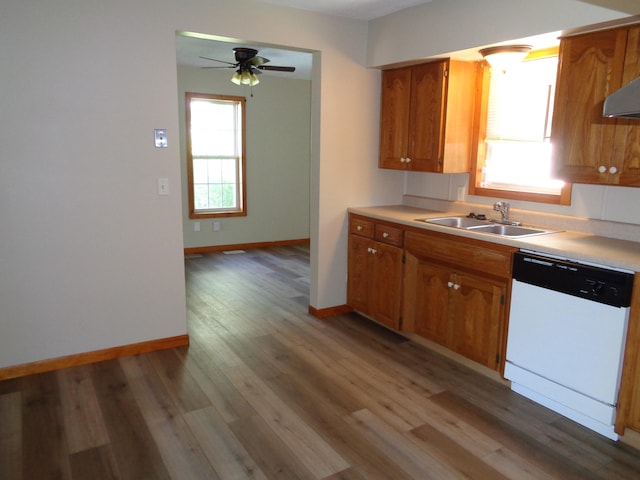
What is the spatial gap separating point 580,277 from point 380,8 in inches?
97.0

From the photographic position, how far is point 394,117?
4031 mm

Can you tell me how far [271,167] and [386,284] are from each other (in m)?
3.73

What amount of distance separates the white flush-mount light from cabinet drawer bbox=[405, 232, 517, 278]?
1.21m

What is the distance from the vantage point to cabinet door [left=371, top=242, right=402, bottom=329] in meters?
3.66

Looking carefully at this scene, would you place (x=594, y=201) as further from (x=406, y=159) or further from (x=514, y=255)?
(x=406, y=159)

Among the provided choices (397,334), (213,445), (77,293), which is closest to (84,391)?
(77,293)

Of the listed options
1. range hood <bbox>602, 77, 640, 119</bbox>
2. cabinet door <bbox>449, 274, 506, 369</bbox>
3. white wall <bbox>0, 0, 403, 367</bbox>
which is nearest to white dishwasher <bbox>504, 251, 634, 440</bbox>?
cabinet door <bbox>449, 274, 506, 369</bbox>

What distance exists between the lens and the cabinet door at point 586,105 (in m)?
2.56

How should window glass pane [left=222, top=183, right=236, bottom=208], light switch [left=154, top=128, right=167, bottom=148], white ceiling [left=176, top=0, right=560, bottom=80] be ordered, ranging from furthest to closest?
window glass pane [left=222, top=183, right=236, bottom=208], white ceiling [left=176, top=0, right=560, bottom=80], light switch [left=154, top=128, right=167, bottom=148]

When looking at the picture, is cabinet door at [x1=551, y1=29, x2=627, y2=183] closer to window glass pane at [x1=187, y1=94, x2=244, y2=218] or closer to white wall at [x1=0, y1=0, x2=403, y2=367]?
white wall at [x1=0, y1=0, x2=403, y2=367]

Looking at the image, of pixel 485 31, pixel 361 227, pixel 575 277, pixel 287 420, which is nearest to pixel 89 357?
pixel 287 420

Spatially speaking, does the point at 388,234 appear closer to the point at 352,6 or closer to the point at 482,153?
the point at 482,153

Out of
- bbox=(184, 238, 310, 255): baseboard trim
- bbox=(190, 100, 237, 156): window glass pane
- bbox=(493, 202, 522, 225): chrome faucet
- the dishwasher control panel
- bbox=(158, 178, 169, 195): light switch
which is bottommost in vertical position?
bbox=(184, 238, 310, 255): baseboard trim

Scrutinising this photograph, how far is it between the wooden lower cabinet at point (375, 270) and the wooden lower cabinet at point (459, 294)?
116 mm
